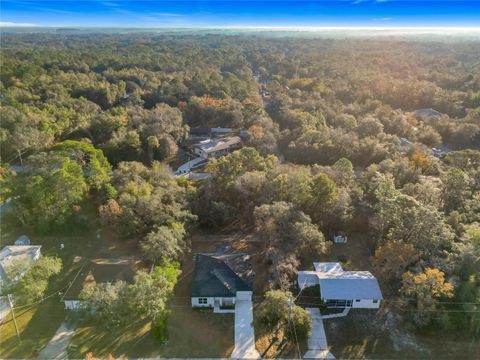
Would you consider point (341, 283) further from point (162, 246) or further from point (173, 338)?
point (162, 246)

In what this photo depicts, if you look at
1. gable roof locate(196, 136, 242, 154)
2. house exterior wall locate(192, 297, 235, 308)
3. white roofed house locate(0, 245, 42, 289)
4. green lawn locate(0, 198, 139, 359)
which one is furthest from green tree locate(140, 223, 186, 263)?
gable roof locate(196, 136, 242, 154)

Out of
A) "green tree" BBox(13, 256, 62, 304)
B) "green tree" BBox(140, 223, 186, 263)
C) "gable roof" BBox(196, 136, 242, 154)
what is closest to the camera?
"green tree" BBox(13, 256, 62, 304)

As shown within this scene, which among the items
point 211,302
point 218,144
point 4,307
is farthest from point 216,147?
point 4,307

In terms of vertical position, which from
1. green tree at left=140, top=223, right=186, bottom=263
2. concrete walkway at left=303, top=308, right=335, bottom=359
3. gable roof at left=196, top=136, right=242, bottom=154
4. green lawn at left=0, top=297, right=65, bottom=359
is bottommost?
green lawn at left=0, top=297, right=65, bottom=359

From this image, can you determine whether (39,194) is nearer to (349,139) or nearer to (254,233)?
(254,233)

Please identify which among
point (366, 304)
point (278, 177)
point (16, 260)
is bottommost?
point (366, 304)

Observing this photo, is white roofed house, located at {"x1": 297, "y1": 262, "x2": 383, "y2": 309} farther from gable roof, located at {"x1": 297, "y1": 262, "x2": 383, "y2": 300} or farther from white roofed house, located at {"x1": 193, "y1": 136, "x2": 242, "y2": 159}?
white roofed house, located at {"x1": 193, "y1": 136, "x2": 242, "y2": 159}
